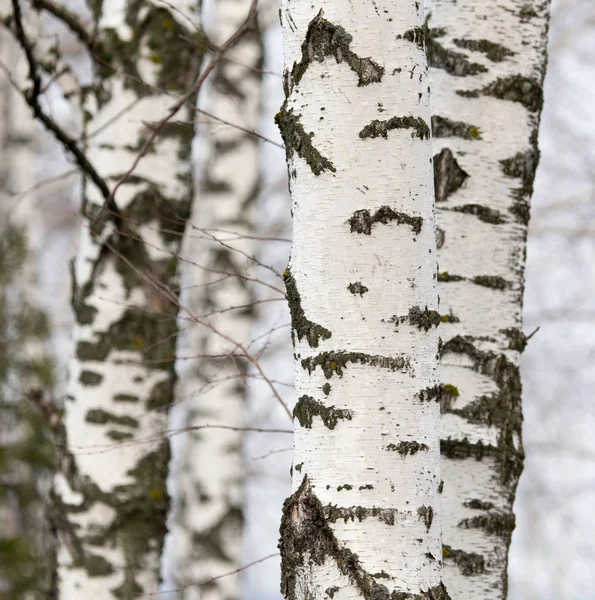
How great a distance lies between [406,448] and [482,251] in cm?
78

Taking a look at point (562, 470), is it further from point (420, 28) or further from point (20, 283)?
point (420, 28)

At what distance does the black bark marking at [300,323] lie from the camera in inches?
54.1

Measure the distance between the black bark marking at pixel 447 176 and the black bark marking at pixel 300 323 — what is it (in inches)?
27.5

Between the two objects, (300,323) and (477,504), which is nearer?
(300,323)

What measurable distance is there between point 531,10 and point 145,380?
1.64m

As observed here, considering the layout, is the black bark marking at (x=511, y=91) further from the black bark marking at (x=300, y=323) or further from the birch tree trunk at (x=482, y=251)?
the black bark marking at (x=300, y=323)

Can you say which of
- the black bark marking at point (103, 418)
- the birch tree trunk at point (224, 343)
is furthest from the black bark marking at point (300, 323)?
the birch tree trunk at point (224, 343)

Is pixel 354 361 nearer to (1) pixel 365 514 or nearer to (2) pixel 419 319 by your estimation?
(2) pixel 419 319

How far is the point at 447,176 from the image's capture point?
1.99 m

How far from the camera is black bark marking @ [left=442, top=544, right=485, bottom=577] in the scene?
1834 millimetres

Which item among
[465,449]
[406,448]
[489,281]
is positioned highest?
[489,281]

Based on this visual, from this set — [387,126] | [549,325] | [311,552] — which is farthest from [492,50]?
[549,325]

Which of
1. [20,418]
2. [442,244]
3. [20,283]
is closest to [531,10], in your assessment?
[442,244]

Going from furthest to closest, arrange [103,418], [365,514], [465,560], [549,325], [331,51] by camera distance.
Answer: [549,325] < [103,418] < [465,560] < [331,51] < [365,514]
